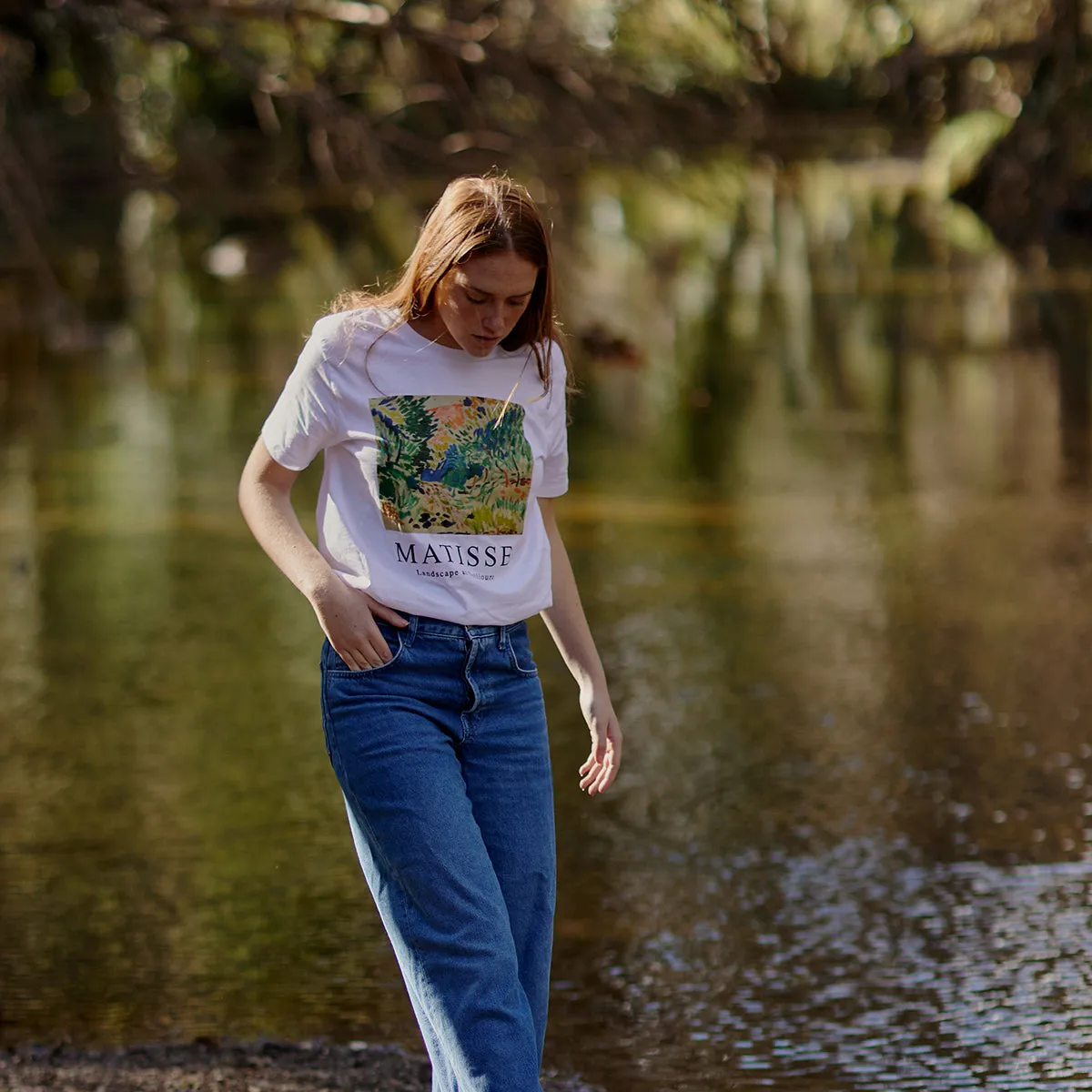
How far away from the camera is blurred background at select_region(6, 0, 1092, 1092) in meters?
4.39

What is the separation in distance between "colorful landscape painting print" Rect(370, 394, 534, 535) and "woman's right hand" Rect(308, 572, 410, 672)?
0.14m

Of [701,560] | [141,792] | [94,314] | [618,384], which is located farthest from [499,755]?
[94,314]

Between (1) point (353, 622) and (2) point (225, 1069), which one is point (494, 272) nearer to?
(1) point (353, 622)

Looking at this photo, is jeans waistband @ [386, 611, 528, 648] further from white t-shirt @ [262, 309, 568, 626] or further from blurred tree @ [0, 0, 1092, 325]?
blurred tree @ [0, 0, 1092, 325]

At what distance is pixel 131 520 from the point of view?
32.3 feet

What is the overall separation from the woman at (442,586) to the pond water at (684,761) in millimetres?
1117

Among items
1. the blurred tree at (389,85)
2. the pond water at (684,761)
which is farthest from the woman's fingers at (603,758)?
the blurred tree at (389,85)

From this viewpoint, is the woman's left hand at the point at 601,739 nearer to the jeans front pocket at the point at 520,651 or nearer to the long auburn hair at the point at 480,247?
the jeans front pocket at the point at 520,651

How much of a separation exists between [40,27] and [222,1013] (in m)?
6.08

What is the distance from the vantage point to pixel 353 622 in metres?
2.89

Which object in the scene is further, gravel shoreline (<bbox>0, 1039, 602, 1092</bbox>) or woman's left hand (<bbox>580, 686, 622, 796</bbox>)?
gravel shoreline (<bbox>0, 1039, 602, 1092</bbox>)

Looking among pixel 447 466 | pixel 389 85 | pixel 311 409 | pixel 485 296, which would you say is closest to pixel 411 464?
pixel 447 466

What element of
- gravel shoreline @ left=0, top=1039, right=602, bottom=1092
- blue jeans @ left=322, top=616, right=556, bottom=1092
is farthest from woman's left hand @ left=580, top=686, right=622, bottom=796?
gravel shoreline @ left=0, top=1039, right=602, bottom=1092

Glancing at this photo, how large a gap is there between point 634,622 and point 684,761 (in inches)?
68.3
